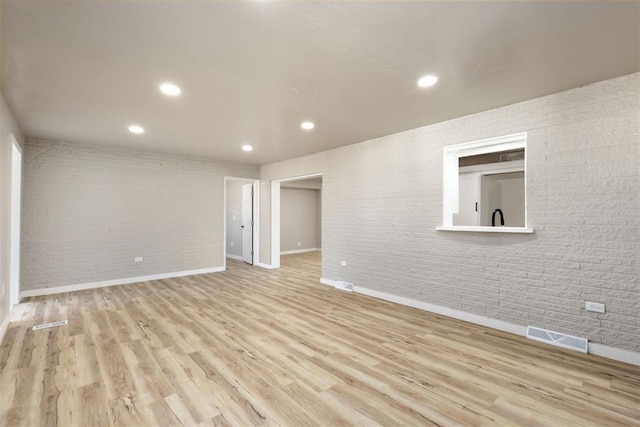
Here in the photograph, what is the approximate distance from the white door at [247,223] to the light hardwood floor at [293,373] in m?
3.64

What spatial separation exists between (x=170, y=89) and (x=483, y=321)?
165 inches

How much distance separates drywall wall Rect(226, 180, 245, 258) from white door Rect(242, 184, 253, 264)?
21.4 inches

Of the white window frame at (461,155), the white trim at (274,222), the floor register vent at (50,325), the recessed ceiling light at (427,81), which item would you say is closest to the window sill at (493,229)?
the white window frame at (461,155)

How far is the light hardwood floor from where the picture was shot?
6.12 feet

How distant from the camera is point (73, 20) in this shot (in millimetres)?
1809

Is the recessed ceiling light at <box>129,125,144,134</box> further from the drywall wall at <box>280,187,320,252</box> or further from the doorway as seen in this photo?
the drywall wall at <box>280,187,320,252</box>

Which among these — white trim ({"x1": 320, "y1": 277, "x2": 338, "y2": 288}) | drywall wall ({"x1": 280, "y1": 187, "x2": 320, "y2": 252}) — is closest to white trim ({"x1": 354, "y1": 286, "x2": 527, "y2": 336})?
white trim ({"x1": 320, "y1": 277, "x2": 338, "y2": 288})

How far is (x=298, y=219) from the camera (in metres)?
10.1

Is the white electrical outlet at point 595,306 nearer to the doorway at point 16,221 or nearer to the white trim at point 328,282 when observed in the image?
the white trim at point 328,282

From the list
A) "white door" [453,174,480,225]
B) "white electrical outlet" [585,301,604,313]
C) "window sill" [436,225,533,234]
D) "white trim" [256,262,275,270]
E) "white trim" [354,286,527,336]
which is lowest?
"white trim" [256,262,275,270]

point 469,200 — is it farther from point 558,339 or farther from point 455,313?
point 558,339

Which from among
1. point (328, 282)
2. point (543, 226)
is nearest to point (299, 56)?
point (543, 226)

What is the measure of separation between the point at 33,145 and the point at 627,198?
7.62 m

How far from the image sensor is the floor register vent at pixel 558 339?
2.72 metres
